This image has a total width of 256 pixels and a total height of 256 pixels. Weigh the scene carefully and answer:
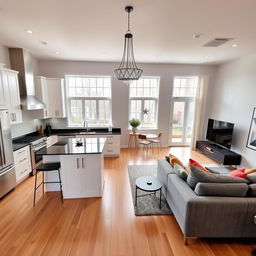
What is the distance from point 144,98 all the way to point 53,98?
327cm

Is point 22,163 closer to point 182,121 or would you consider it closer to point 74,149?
point 74,149

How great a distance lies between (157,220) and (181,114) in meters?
4.54

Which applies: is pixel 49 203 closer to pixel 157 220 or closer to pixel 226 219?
pixel 157 220

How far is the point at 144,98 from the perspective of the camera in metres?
5.81

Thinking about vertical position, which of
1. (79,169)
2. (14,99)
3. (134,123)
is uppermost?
(14,99)

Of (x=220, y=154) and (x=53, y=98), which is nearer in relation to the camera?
(x=220, y=154)

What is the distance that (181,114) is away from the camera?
6.06m

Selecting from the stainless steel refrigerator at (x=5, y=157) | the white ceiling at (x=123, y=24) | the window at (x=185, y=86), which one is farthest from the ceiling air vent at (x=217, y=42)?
the stainless steel refrigerator at (x=5, y=157)

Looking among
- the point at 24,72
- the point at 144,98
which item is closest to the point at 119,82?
the point at 144,98

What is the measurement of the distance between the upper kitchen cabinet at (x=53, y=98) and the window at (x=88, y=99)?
0.54 m

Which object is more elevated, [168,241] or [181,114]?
[181,114]

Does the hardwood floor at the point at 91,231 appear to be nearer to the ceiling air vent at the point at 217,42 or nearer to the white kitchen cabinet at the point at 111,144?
the white kitchen cabinet at the point at 111,144

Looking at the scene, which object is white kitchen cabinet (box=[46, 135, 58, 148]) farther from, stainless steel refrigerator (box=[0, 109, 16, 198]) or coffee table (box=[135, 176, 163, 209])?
coffee table (box=[135, 176, 163, 209])

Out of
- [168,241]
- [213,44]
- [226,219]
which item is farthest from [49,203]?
[213,44]
